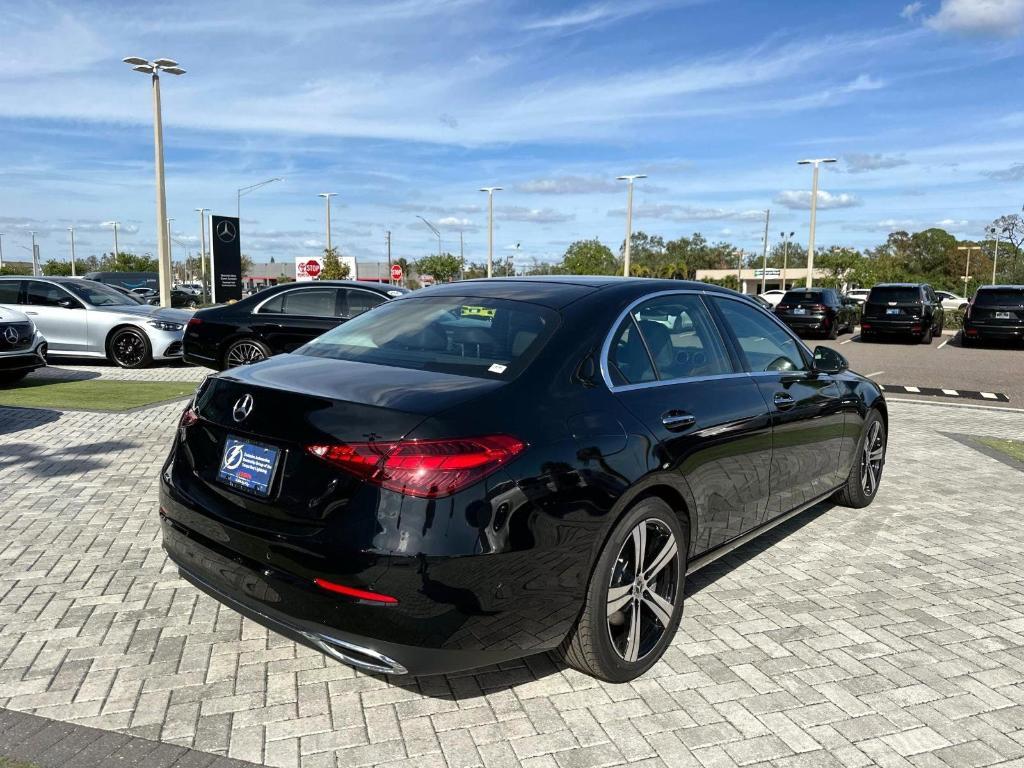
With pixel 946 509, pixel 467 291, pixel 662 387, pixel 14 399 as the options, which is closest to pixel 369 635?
pixel 662 387

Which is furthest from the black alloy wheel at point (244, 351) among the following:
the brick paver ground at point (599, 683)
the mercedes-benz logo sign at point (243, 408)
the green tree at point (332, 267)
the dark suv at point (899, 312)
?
the green tree at point (332, 267)

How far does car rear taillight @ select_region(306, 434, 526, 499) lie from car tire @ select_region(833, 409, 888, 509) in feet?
12.7

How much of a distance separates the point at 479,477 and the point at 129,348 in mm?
12754

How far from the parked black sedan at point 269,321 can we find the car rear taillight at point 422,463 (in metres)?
9.42

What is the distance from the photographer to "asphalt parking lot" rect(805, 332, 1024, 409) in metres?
13.2

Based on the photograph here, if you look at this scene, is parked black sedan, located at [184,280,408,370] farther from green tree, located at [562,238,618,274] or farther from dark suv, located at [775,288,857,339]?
green tree, located at [562,238,618,274]

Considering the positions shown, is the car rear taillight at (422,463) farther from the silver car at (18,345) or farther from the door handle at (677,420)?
the silver car at (18,345)

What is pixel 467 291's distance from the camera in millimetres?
3998

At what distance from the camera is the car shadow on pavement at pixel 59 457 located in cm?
643

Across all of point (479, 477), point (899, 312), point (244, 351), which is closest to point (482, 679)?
point (479, 477)

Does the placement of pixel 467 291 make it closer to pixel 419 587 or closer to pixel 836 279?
pixel 419 587

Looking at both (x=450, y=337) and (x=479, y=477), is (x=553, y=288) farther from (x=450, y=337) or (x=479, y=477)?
(x=479, y=477)

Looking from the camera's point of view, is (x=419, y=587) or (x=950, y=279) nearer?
(x=419, y=587)

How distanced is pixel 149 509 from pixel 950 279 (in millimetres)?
109050
